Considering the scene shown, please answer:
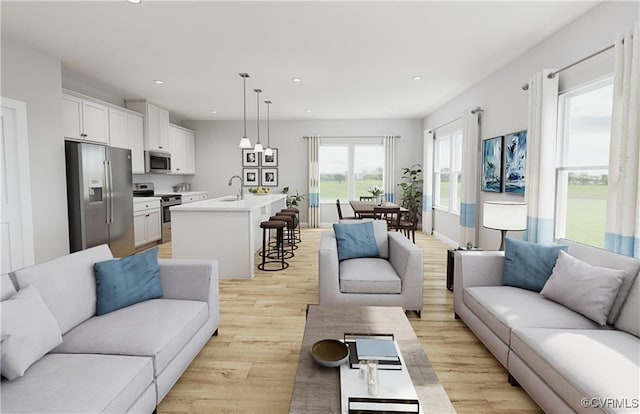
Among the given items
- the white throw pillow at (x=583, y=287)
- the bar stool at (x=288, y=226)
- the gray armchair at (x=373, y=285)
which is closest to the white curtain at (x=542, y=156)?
the white throw pillow at (x=583, y=287)

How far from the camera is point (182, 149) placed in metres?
7.93

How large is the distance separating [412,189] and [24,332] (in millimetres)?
7697

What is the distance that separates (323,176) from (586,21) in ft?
20.5

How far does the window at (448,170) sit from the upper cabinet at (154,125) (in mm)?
5724

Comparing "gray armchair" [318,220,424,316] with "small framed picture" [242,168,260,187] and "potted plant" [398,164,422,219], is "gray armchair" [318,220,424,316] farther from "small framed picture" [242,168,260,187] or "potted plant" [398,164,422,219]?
"small framed picture" [242,168,260,187]

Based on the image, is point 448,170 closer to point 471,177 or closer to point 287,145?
point 471,177

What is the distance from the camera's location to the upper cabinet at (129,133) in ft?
18.3

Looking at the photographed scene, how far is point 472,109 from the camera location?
210 inches

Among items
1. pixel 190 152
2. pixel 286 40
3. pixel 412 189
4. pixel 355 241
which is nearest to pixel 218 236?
pixel 355 241

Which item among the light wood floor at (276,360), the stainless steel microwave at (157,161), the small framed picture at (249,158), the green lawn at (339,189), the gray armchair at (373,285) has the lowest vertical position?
the light wood floor at (276,360)

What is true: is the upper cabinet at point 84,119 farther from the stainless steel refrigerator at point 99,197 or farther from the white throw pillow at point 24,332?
the white throw pillow at point 24,332

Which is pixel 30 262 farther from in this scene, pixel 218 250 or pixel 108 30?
pixel 108 30

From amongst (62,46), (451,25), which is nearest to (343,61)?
(451,25)

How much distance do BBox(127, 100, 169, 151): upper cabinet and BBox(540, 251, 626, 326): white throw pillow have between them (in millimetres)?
6549
